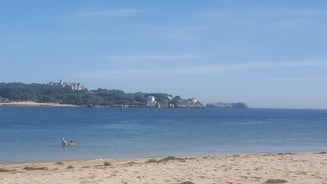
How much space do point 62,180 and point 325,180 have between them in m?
7.44

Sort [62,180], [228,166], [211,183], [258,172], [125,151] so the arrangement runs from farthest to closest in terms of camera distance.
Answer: [125,151] → [228,166] → [258,172] → [62,180] → [211,183]

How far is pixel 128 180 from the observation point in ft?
54.5

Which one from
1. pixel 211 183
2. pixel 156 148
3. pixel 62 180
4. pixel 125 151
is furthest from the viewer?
pixel 156 148

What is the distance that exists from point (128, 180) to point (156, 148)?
23.2 meters

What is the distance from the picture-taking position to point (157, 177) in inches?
677

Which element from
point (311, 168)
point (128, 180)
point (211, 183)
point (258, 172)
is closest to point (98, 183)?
point (128, 180)

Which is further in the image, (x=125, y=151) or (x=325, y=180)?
(x=125, y=151)

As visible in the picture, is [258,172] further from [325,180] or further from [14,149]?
[14,149]

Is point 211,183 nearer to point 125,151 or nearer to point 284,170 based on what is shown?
point 284,170

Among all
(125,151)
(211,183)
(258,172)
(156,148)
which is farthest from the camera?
(156,148)

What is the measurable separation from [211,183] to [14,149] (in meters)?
25.0

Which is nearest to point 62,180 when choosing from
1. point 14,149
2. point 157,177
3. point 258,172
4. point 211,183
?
point 157,177

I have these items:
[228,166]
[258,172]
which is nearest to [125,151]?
[228,166]

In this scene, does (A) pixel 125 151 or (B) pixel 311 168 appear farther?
(A) pixel 125 151
